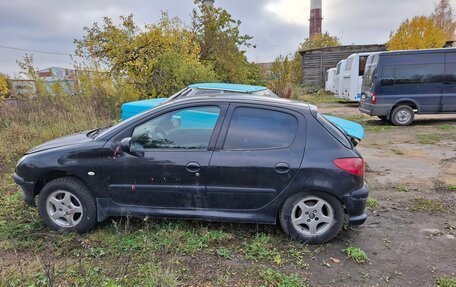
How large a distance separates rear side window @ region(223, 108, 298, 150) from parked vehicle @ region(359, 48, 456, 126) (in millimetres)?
9018

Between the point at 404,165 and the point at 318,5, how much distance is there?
5098 centimetres

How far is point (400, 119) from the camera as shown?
38.9 feet

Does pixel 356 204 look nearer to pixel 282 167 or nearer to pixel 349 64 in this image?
pixel 282 167

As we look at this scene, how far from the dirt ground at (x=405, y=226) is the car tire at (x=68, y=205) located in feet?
7.79

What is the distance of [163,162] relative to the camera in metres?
3.57

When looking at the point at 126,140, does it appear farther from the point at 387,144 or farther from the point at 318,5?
the point at 318,5

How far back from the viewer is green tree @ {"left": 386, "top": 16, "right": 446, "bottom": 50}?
24812 millimetres

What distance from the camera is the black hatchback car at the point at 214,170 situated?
349 centimetres

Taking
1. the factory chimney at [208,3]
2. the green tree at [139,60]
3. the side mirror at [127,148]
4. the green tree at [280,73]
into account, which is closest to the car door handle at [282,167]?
the side mirror at [127,148]

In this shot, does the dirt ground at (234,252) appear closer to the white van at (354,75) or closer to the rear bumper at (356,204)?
the rear bumper at (356,204)

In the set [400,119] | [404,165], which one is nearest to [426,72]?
[400,119]

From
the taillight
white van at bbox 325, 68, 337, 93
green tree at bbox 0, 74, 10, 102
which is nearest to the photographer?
the taillight

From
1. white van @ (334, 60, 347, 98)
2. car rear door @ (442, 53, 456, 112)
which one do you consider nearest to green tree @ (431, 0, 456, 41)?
white van @ (334, 60, 347, 98)

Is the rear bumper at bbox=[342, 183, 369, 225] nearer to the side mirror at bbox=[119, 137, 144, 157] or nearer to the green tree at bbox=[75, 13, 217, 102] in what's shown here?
the side mirror at bbox=[119, 137, 144, 157]
